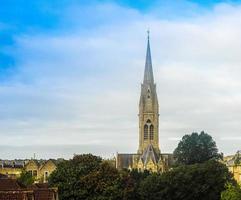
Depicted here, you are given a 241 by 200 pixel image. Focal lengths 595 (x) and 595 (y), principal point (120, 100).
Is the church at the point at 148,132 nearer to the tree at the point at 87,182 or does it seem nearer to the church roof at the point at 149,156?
the church roof at the point at 149,156

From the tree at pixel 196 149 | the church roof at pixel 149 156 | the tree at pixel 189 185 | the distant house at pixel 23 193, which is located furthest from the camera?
the church roof at pixel 149 156

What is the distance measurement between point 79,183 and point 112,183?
14.1 ft

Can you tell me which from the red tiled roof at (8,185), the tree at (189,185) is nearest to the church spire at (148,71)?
the tree at (189,185)

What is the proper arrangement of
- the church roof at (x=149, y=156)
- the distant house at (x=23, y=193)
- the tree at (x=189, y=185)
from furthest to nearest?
the church roof at (x=149, y=156) → the tree at (x=189, y=185) → the distant house at (x=23, y=193)

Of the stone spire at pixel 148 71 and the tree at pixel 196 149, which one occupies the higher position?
the stone spire at pixel 148 71

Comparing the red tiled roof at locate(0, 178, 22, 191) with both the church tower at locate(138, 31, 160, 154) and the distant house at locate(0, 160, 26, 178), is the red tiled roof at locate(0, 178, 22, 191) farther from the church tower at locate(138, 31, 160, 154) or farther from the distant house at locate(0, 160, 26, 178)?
the church tower at locate(138, 31, 160, 154)

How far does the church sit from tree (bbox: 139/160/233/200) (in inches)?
→ 3134

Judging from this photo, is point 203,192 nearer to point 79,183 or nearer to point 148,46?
point 79,183

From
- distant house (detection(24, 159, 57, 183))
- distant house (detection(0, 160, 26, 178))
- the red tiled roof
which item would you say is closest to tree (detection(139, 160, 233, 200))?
the red tiled roof

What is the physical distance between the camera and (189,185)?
287 feet

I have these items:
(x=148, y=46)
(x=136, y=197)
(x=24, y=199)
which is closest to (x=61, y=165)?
(x=136, y=197)

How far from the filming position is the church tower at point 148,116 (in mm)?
185000

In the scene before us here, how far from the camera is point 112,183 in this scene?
77.1m

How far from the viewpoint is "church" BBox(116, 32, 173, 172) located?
17300cm
